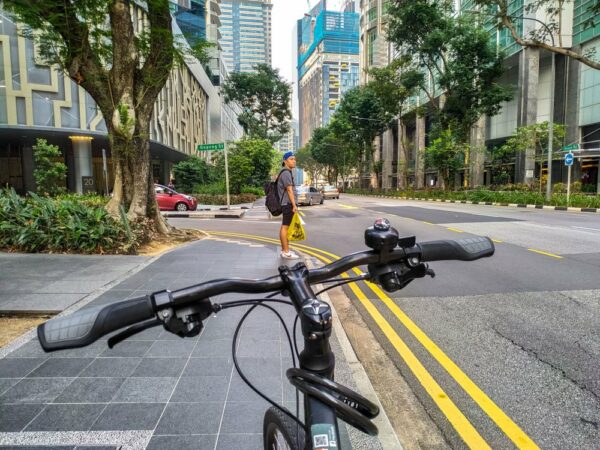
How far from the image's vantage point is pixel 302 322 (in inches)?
42.4

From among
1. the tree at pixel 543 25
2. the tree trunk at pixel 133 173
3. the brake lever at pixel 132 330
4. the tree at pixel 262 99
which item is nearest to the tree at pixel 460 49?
the tree at pixel 543 25

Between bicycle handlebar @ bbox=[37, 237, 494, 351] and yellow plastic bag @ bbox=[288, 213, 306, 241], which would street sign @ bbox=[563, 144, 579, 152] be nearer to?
yellow plastic bag @ bbox=[288, 213, 306, 241]

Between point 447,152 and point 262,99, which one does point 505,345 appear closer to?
point 447,152

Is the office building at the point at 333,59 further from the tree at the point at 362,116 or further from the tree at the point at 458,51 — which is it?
the tree at the point at 458,51

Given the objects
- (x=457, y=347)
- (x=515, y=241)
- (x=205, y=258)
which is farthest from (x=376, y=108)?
(x=457, y=347)

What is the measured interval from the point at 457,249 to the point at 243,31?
156 meters

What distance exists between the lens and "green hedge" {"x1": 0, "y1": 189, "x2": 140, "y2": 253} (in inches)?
318

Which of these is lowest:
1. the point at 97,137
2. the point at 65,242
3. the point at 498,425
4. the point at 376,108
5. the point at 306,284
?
the point at 498,425

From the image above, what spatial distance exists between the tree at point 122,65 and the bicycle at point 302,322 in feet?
29.1

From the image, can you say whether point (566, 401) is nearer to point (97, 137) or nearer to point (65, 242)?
point (65, 242)

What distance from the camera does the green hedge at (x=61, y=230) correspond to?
8.09m

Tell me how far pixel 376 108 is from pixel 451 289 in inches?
1734

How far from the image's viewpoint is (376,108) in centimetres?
4706

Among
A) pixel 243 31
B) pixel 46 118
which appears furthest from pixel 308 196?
pixel 243 31
